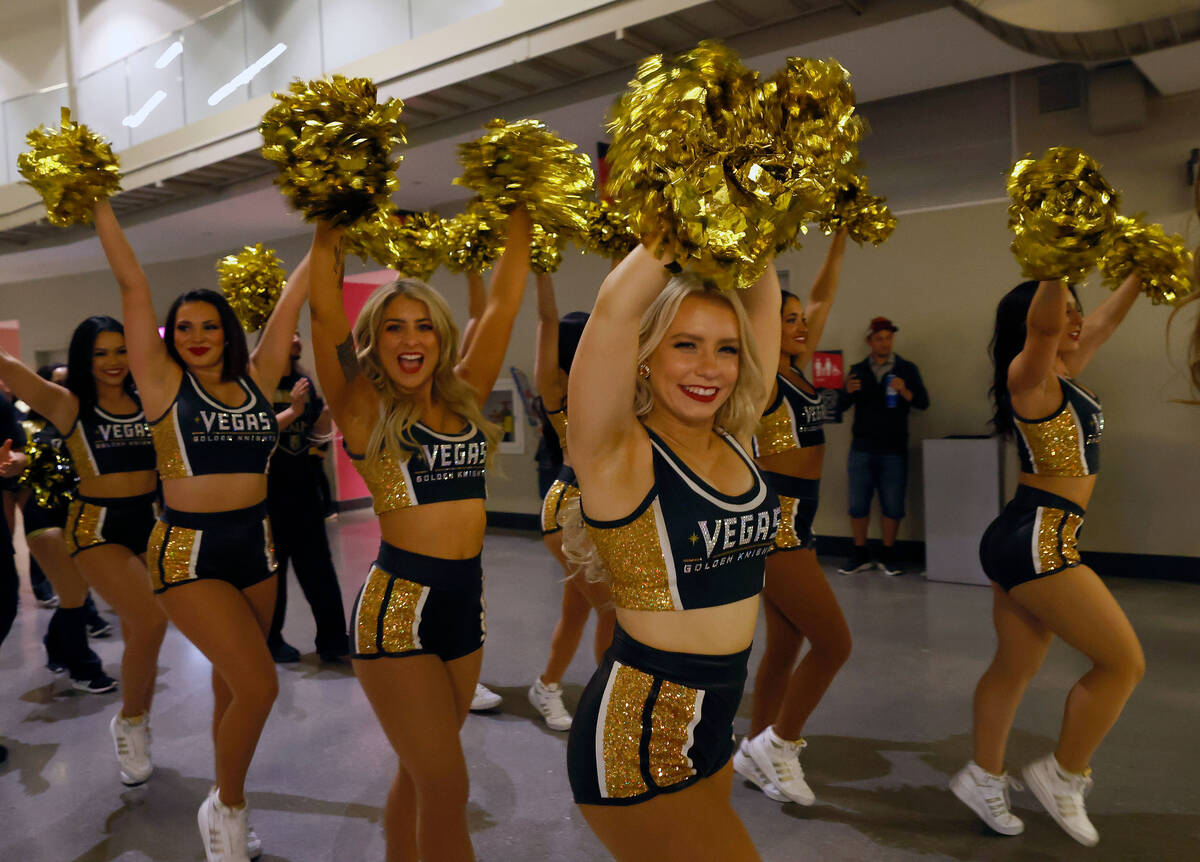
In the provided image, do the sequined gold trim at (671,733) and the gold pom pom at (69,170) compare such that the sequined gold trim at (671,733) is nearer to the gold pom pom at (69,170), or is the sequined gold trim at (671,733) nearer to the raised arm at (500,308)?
the raised arm at (500,308)

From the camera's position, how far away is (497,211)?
217 cm

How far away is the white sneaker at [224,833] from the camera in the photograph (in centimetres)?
222

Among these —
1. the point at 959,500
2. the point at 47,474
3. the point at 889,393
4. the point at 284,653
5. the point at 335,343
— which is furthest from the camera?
the point at 889,393

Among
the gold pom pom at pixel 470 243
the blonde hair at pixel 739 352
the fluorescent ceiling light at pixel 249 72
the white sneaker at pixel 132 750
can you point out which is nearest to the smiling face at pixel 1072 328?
the blonde hair at pixel 739 352

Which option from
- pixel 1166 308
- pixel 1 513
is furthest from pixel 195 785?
pixel 1166 308

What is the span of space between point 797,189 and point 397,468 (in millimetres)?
1170

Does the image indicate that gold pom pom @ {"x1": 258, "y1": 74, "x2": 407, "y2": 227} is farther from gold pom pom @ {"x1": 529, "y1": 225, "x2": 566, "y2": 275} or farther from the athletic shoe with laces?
the athletic shoe with laces

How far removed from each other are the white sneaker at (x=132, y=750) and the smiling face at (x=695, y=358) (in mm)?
2504

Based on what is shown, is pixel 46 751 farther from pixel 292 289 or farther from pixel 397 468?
pixel 397 468

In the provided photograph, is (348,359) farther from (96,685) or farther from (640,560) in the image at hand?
(96,685)

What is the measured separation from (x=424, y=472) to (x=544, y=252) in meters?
0.84

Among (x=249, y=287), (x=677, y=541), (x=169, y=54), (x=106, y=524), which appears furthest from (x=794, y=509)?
(x=169, y=54)

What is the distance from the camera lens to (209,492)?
2396 millimetres

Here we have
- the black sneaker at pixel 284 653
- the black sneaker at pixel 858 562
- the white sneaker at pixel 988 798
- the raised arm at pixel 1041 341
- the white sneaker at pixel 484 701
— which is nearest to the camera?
the raised arm at pixel 1041 341
